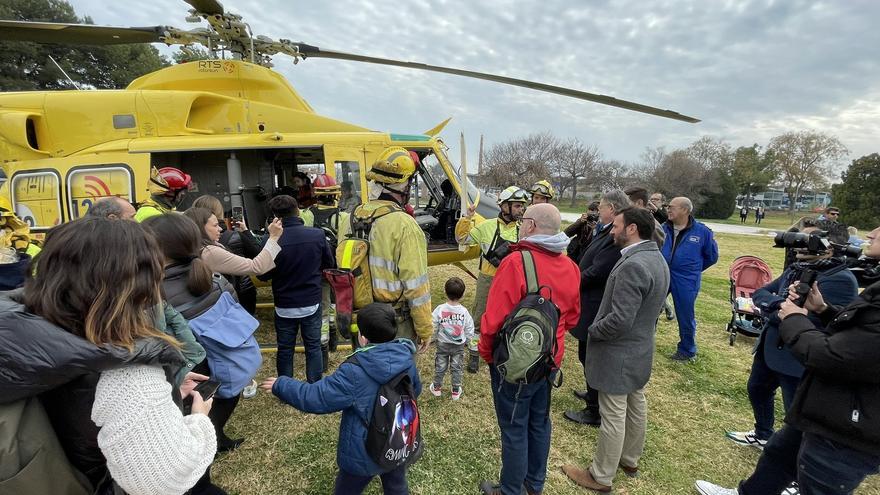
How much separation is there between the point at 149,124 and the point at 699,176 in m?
40.2

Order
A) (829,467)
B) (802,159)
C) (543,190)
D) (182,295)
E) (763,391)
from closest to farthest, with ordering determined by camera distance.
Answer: (829,467) < (182,295) < (763,391) < (543,190) < (802,159)

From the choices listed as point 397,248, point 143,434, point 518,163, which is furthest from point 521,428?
point 518,163

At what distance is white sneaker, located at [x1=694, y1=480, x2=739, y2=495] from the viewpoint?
107 inches

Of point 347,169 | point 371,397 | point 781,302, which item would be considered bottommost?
point 371,397

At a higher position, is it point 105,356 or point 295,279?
point 105,356

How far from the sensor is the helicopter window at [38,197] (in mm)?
4598

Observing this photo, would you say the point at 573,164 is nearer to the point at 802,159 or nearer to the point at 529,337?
the point at 802,159

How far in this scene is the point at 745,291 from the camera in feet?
18.7

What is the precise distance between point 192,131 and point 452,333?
426 cm

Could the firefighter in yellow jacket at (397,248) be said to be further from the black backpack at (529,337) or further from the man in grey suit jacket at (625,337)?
the man in grey suit jacket at (625,337)

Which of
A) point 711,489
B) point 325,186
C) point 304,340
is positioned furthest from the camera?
point 325,186

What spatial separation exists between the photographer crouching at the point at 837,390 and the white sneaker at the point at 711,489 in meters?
0.97

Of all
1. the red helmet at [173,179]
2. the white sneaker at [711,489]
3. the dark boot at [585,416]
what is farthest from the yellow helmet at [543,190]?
the red helmet at [173,179]

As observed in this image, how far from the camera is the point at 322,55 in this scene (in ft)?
18.9
